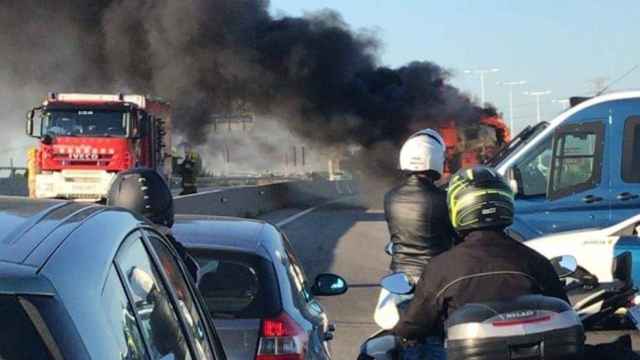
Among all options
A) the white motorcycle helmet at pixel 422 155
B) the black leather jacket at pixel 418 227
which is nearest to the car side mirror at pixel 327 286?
the black leather jacket at pixel 418 227

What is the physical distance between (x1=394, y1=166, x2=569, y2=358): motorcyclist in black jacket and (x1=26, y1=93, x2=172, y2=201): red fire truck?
79.9 feet

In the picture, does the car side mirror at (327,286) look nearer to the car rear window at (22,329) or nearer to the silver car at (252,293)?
the silver car at (252,293)

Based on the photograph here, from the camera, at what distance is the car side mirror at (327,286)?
6.95m

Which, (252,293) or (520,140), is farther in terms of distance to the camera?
(520,140)

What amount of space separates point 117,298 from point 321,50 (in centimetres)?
4269

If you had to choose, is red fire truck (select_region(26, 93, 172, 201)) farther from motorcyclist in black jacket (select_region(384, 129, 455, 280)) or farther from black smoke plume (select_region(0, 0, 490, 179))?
motorcyclist in black jacket (select_region(384, 129, 455, 280))

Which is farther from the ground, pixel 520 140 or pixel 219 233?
pixel 520 140

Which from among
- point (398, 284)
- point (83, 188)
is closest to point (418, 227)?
point (398, 284)

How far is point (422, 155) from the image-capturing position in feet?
21.2

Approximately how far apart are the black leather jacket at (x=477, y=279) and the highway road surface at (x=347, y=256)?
607 centimetres

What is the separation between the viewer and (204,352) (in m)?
3.95

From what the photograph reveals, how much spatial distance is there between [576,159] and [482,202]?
9198 mm

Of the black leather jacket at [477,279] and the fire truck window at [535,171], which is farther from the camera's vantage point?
the fire truck window at [535,171]

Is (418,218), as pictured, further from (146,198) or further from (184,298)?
(184,298)
